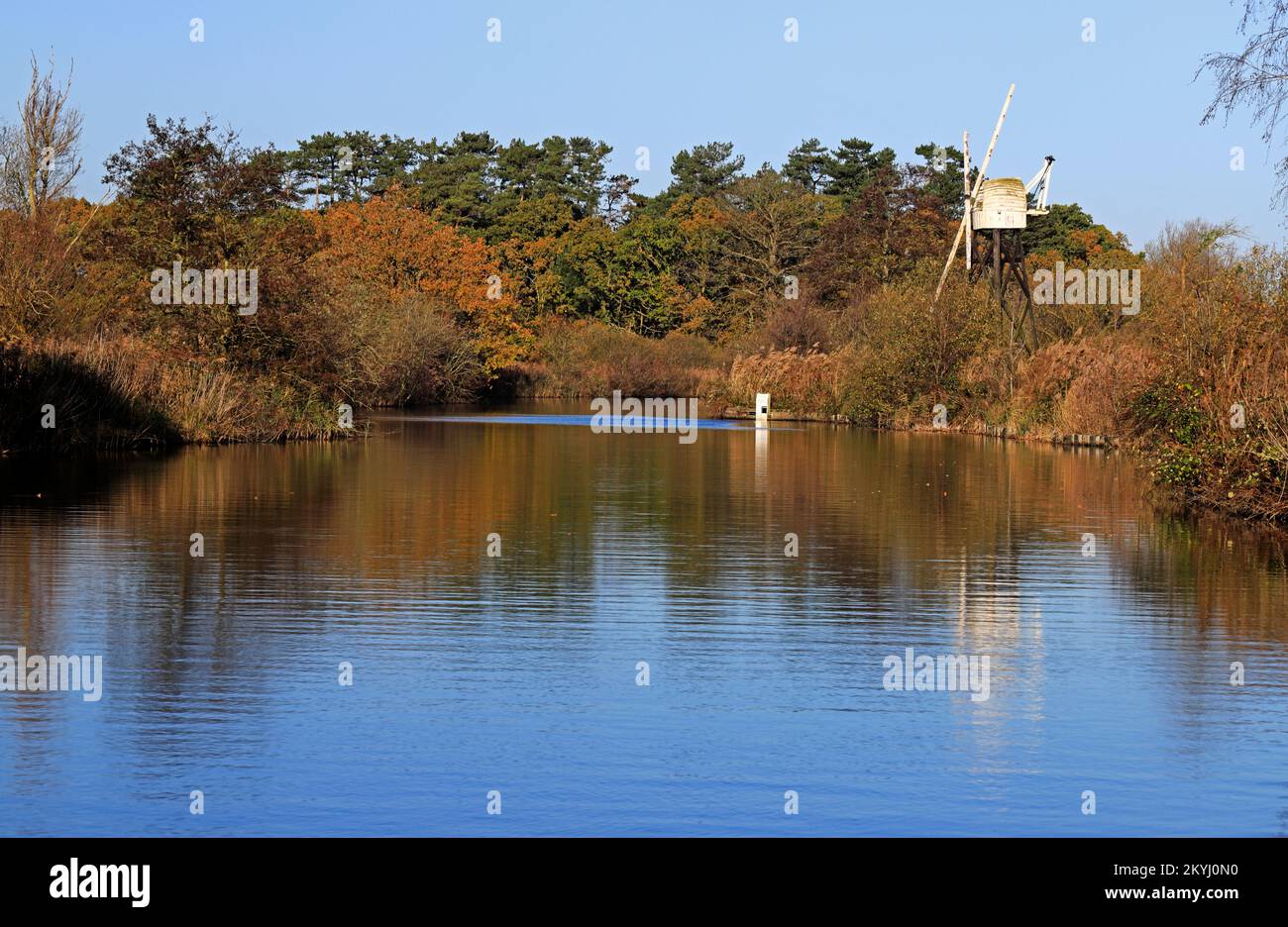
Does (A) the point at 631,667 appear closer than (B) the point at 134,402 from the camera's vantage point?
Yes

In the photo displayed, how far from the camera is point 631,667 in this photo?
1035 centimetres

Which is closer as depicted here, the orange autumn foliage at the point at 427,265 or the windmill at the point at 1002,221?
the windmill at the point at 1002,221

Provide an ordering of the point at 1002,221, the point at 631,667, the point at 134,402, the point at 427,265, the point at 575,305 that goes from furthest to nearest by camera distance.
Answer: the point at 575,305
the point at 427,265
the point at 1002,221
the point at 134,402
the point at 631,667

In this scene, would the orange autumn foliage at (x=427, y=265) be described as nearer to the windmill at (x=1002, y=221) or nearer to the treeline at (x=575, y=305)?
the treeline at (x=575, y=305)

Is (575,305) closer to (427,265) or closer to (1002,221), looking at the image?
(427,265)

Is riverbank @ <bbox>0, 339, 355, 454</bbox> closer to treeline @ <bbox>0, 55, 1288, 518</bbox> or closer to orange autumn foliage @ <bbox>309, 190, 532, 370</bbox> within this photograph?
treeline @ <bbox>0, 55, 1288, 518</bbox>

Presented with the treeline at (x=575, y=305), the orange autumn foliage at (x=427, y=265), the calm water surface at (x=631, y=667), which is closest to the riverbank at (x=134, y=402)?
the treeline at (x=575, y=305)

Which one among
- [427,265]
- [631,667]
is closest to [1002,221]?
[427,265]

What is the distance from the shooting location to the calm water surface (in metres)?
7.19

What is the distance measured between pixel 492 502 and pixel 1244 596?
1109 centimetres

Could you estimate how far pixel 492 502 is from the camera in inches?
864

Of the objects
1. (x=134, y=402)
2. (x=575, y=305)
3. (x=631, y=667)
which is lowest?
(x=631, y=667)

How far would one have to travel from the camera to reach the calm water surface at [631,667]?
7.19m
